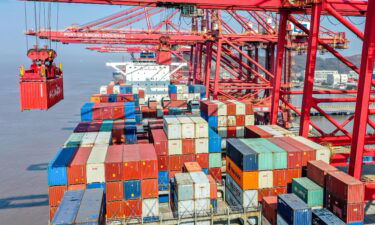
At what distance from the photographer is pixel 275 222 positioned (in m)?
18.6

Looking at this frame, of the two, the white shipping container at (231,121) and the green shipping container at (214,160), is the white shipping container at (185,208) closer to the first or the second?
the green shipping container at (214,160)

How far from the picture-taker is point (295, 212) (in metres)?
16.1

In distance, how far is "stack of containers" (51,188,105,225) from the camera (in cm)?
1458

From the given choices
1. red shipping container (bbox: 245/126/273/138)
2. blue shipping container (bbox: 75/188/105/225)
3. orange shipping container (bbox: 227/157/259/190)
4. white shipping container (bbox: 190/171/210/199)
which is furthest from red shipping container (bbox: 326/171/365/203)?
blue shipping container (bbox: 75/188/105/225)

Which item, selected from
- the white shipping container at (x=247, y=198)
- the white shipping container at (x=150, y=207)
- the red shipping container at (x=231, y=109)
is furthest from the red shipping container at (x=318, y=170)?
the red shipping container at (x=231, y=109)

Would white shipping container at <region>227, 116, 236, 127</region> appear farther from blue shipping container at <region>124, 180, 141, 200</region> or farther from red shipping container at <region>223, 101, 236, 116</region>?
blue shipping container at <region>124, 180, 141, 200</region>

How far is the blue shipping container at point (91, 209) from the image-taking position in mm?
14539

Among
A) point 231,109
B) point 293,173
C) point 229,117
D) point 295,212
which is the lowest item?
point 295,212

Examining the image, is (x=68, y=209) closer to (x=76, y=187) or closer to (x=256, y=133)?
(x=76, y=187)

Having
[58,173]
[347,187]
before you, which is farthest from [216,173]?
[58,173]

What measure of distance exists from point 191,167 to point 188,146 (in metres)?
2.57

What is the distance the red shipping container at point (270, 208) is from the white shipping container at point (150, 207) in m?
6.81

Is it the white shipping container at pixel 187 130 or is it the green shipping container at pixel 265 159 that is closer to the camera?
the green shipping container at pixel 265 159

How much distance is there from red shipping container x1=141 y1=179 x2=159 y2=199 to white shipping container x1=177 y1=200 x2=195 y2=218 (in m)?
1.82
